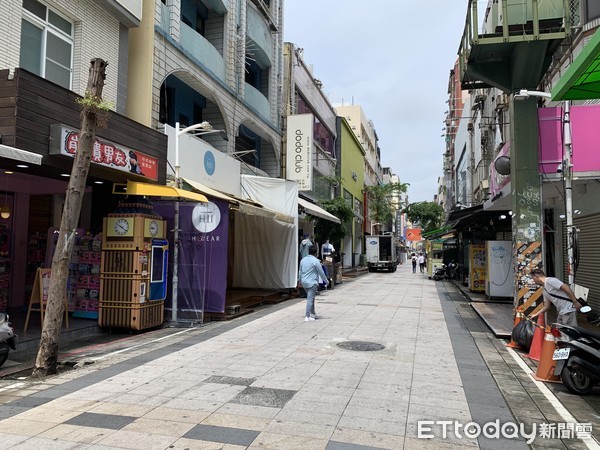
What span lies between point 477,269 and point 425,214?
127 ft

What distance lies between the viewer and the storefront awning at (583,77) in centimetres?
499

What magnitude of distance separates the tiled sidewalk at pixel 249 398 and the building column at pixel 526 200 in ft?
9.09

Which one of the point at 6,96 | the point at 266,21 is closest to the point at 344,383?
the point at 6,96

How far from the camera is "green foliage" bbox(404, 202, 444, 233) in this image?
57.0 meters

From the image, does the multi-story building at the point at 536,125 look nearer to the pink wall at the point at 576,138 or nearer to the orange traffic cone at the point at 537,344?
the pink wall at the point at 576,138

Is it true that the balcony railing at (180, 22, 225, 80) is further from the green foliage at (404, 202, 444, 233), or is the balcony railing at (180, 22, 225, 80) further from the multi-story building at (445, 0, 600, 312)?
the green foliage at (404, 202, 444, 233)

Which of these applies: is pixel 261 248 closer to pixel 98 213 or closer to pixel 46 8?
pixel 98 213

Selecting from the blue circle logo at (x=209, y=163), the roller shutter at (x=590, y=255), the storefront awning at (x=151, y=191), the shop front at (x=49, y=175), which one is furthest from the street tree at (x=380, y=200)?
the storefront awning at (x=151, y=191)

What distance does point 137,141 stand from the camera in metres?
9.95

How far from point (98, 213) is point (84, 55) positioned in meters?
3.54

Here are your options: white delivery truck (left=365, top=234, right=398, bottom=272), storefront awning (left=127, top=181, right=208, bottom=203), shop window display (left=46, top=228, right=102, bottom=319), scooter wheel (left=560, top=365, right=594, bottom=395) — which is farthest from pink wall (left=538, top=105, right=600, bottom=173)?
white delivery truck (left=365, top=234, right=398, bottom=272)

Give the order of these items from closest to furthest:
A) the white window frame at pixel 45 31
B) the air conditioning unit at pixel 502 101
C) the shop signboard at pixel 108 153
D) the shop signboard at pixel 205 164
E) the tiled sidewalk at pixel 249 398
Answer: the tiled sidewalk at pixel 249 398 → the shop signboard at pixel 108 153 → the white window frame at pixel 45 31 → the shop signboard at pixel 205 164 → the air conditioning unit at pixel 502 101

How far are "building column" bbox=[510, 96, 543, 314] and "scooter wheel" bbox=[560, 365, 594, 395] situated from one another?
15.3ft

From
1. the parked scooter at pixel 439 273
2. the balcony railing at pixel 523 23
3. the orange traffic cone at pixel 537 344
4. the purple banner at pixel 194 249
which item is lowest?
the orange traffic cone at pixel 537 344
